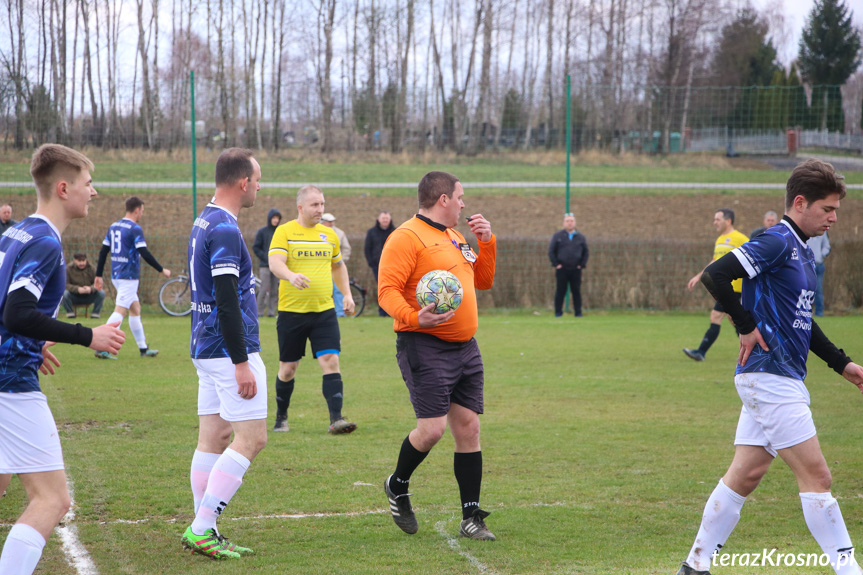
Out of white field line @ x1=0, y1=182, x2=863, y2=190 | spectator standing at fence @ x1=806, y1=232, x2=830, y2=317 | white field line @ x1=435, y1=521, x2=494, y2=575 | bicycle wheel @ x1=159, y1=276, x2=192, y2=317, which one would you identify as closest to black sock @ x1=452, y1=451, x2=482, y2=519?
white field line @ x1=435, y1=521, x2=494, y2=575

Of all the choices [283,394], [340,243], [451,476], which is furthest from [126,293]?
[451,476]

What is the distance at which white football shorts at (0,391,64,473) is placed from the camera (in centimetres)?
320

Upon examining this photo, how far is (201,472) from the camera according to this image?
4527 mm

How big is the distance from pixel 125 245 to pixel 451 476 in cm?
686

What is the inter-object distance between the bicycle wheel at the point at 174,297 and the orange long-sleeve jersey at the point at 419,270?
12.7 m

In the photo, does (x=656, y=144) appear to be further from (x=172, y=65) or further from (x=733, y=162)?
(x=172, y=65)

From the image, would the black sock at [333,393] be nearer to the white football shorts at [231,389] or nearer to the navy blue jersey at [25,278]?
the white football shorts at [231,389]

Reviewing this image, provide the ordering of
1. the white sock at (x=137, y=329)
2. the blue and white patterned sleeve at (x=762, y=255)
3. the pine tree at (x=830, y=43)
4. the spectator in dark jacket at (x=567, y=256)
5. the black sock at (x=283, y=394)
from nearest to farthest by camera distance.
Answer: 1. the blue and white patterned sleeve at (x=762, y=255)
2. the black sock at (x=283, y=394)
3. the white sock at (x=137, y=329)
4. the spectator in dark jacket at (x=567, y=256)
5. the pine tree at (x=830, y=43)

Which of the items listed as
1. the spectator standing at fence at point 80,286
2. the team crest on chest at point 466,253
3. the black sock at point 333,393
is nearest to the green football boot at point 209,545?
the team crest on chest at point 466,253

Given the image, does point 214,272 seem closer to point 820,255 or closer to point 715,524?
point 715,524

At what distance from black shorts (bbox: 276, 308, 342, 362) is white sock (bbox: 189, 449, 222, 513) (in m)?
2.67

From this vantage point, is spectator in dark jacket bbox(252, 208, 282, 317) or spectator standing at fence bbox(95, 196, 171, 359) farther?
spectator in dark jacket bbox(252, 208, 282, 317)

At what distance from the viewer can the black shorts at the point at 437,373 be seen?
14.9 ft

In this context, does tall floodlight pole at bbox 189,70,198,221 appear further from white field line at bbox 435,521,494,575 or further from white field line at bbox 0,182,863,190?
white field line at bbox 435,521,494,575
